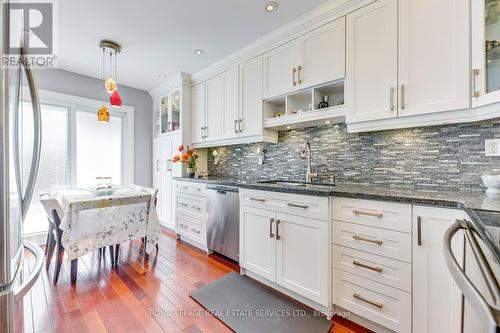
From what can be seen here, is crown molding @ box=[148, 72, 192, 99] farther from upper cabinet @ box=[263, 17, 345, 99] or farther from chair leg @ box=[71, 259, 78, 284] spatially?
chair leg @ box=[71, 259, 78, 284]

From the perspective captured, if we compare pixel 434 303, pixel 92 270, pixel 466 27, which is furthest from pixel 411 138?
pixel 92 270

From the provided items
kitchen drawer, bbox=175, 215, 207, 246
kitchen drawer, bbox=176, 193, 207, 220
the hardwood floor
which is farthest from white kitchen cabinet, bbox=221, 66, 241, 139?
the hardwood floor

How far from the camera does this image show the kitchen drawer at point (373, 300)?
4.45 feet

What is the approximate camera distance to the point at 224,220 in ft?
8.39

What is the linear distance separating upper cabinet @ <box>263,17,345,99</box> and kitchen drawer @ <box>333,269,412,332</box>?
1.62 m

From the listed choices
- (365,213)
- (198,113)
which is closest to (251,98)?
(198,113)

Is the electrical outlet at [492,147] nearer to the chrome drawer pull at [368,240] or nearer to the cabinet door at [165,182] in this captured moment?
the chrome drawer pull at [368,240]

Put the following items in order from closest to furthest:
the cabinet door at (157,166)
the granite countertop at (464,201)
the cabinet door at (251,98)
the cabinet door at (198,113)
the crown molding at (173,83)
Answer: the granite countertop at (464,201) → the cabinet door at (251,98) → the cabinet door at (198,113) → the crown molding at (173,83) → the cabinet door at (157,166)

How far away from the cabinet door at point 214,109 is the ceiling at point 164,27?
295 millimetres

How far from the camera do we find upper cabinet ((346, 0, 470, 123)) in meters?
1.41

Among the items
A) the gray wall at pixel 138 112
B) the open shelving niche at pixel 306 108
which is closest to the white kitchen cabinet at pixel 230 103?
the open shelving niche at pixel 306 108

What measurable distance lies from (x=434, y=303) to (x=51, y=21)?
3.82 metres

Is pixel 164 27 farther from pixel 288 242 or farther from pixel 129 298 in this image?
pixel 129 298

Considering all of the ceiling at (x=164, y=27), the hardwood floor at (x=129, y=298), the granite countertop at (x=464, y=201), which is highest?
the ceiling at (x=164, y=27)
